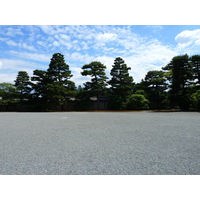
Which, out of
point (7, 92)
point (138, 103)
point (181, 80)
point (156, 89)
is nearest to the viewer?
point (181, 80)

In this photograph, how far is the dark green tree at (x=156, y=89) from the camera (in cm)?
1762

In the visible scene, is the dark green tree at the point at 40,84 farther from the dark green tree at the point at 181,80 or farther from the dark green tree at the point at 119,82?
the dark green tree at the point at 181,80

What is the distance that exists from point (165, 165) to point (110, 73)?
15.8 m

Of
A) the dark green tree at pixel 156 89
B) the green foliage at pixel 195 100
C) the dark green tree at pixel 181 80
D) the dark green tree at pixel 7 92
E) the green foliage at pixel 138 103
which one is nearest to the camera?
the green foliage at pixel 195 100

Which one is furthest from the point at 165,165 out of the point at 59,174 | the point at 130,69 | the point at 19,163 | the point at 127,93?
the point at 130,69

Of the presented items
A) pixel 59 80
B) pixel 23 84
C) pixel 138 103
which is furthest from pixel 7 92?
pixel 138 103

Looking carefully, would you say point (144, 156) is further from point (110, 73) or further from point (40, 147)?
point (110, 73)

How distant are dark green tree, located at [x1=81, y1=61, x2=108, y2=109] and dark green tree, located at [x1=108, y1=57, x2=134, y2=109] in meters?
1.06

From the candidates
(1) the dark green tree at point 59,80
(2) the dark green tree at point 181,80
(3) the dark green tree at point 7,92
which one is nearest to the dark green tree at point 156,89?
(2) the dark green tree at point 181,80

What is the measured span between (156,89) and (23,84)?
17328 mm

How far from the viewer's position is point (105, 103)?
59.6 feet

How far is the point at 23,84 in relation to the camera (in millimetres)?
18531

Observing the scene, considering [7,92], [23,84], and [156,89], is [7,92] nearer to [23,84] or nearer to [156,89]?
[23,84]

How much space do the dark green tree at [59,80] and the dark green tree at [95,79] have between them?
198 centimetres
